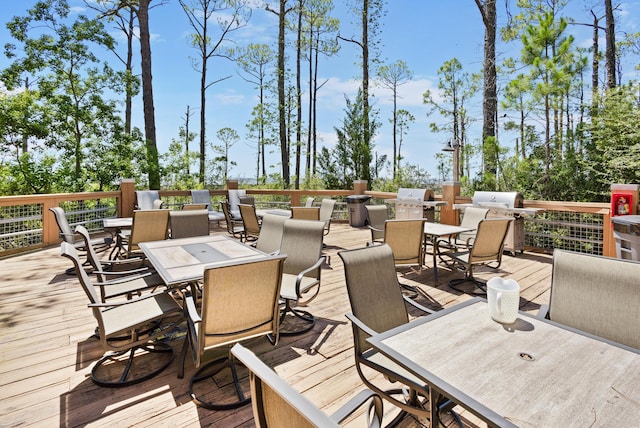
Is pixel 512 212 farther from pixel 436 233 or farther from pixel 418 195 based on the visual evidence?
pixel 436 233

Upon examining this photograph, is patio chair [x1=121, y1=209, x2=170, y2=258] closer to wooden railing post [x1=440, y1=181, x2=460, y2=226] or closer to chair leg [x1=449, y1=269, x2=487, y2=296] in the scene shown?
chair leg [x1=449, y1=269, x2=487, y2=296]

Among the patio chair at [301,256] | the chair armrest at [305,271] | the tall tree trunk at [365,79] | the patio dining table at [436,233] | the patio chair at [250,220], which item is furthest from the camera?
the tall tree trunk at [365,79]

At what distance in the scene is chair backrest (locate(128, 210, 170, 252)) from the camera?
168 inches

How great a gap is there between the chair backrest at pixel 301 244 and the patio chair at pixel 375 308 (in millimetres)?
1237

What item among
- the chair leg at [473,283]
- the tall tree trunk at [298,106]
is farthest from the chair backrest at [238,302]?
the tall tree trunk at [298,106]

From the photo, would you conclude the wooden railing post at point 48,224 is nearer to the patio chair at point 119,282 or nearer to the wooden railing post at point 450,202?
the patio chair at point 119,282

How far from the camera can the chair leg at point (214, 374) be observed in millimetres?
1969

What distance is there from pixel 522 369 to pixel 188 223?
13.3 feet

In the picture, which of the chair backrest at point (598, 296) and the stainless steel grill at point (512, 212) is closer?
the chair backrest at point (598, 296)

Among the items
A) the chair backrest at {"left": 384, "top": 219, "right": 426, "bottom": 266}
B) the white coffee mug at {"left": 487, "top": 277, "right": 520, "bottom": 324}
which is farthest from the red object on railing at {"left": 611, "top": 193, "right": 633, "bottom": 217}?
the white coffee mug at {"left": 487, "top": 277, "right": 520, "bottom": 324}

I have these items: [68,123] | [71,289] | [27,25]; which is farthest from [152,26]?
[71,289]

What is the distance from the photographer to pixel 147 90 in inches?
408

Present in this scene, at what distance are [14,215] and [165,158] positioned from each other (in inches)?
358

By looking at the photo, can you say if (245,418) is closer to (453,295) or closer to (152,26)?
(453,295)
